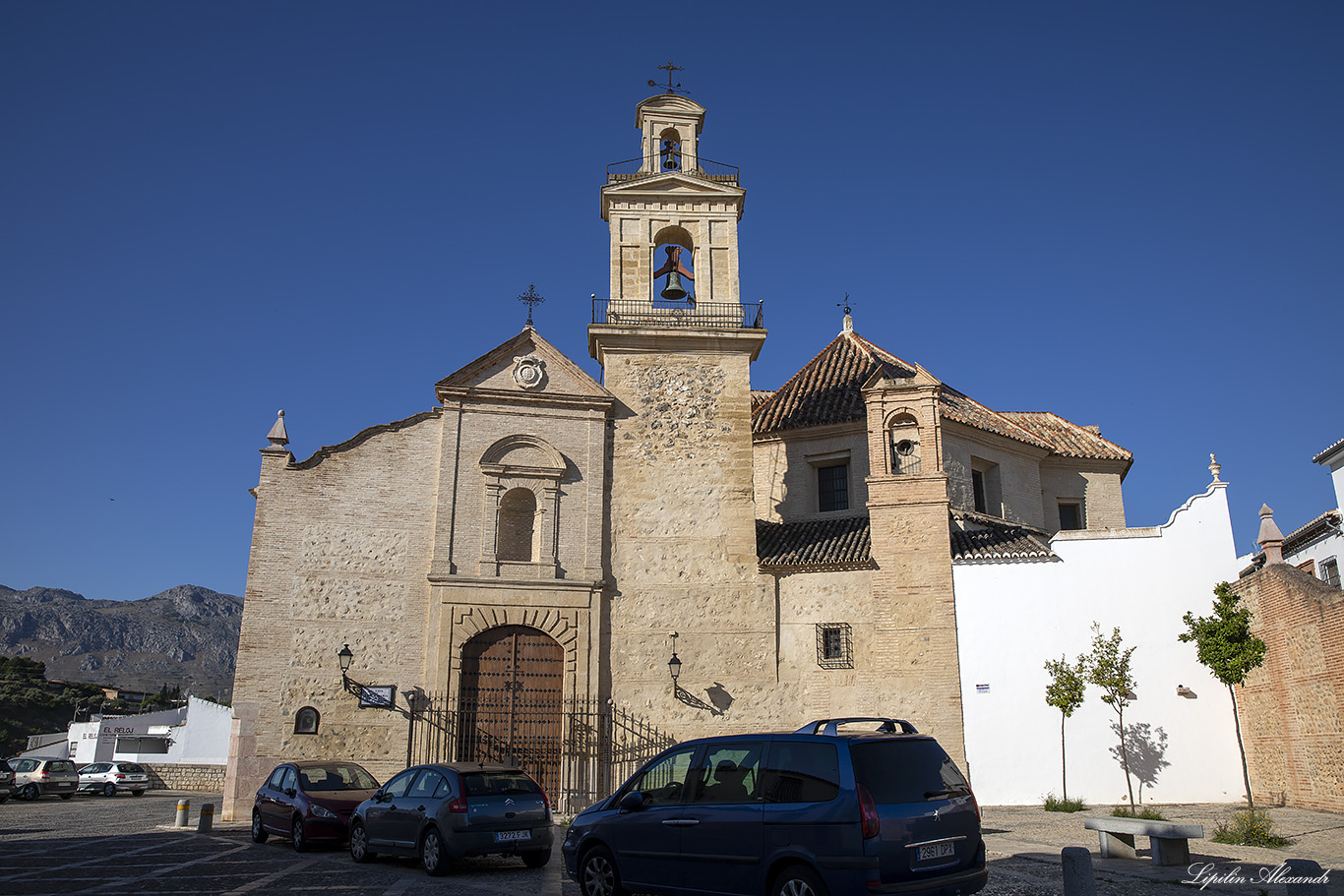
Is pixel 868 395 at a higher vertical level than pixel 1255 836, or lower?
higher

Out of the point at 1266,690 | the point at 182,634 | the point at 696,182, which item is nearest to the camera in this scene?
the point at 1266,690

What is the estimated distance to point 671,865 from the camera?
28.6 ft

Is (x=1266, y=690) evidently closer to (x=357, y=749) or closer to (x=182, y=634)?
(x=357, y=749)

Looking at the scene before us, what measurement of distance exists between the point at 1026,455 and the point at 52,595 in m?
192

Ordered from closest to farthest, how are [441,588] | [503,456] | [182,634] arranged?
[441,588] → [503,456] → [182,634]

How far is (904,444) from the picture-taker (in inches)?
854

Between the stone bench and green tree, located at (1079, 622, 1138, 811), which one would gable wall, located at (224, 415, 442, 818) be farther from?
green tree, located at (1079, 622, 1138, 811)

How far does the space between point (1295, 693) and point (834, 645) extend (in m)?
8.53

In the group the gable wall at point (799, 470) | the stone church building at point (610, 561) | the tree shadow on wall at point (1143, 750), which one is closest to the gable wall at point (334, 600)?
the stone church building at point (610, 561)

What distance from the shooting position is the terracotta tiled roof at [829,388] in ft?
80.2

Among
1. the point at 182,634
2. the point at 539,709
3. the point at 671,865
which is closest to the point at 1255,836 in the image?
the point at 671,865

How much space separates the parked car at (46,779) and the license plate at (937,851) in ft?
104

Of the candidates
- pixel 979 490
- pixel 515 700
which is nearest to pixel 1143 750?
pixel 979 490

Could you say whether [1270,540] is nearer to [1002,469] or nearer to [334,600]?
[1002,469]
